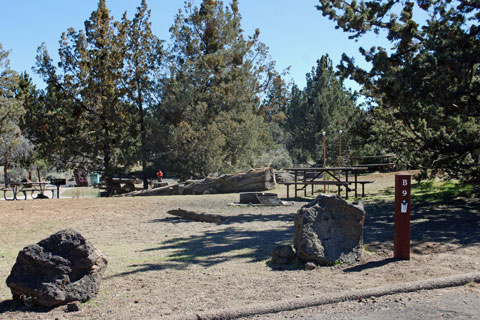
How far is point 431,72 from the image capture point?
9.27 meters

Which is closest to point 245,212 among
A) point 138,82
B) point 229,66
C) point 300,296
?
point 300,296

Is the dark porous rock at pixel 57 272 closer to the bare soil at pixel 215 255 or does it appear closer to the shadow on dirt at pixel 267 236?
the bare soil at pixel 215 255

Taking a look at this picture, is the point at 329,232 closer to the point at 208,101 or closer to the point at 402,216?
the point at 402,216

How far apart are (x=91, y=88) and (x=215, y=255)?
16.2 metres

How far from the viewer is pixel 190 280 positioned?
553 cm

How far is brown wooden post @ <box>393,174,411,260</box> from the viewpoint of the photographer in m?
6.05

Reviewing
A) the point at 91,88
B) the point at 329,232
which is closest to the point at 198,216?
the point at 329,232

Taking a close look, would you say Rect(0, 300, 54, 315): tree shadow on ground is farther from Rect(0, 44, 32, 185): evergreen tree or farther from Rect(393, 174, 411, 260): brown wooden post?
Rect(0, 44, 32, 185): evergreen tree

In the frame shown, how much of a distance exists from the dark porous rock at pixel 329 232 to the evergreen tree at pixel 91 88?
54.9 ft

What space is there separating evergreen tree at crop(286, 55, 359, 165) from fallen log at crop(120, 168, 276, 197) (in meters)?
10.7

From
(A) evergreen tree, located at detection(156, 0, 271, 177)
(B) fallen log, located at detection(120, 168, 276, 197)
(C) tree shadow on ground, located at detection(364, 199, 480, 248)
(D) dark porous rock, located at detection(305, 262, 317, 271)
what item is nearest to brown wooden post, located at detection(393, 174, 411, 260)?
(C) tree shadow on ground, located at detection(364, 199, 480, 248)

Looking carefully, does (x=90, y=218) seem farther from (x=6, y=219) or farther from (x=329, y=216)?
(x=329, y=216)

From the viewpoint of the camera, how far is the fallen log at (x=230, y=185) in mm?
18078

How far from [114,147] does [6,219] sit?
11.5 m
